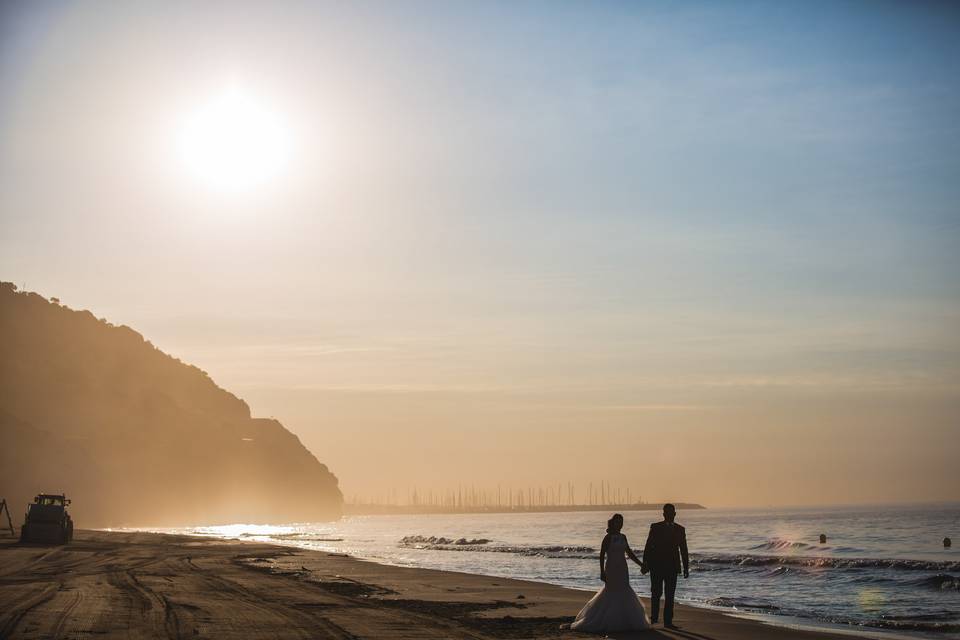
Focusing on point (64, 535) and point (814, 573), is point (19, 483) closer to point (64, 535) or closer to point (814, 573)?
point (64, 535)

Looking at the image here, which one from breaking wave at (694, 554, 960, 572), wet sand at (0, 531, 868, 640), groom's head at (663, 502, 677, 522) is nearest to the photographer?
wet sand at (0, 531, 868, 640)

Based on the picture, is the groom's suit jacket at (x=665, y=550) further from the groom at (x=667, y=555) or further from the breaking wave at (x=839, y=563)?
the breaking wave at (x=839, y=563)

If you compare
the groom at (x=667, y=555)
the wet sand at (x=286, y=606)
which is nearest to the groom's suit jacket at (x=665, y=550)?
the groom at (x=667, y=555)

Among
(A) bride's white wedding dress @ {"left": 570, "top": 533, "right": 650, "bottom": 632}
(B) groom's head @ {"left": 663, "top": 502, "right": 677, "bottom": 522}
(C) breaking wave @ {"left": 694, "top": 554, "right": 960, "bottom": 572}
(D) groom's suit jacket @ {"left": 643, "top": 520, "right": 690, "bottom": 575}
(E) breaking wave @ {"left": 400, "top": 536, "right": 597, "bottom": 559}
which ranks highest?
(B) groom's head @ {"left": 663, "top": 502, "right": 677, "bottom": 522}

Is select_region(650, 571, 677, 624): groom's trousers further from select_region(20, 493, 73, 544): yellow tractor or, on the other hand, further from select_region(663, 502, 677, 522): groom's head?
select_region(20, 493, 73, 544): yellow tractor

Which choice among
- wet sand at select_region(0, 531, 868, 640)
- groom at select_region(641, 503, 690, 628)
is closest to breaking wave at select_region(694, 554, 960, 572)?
wet sand at select_region(0, 531, 868, 640)

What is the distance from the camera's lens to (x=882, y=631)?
2225 centimetres

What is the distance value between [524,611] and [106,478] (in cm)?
17899

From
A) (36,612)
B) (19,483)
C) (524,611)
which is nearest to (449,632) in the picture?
(524,611)

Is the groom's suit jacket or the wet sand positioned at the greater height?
the groom's suit jacket

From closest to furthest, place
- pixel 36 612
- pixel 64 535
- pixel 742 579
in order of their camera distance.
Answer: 1. pixel 36 612
2. pixel 742 579
3. pixel 64 535

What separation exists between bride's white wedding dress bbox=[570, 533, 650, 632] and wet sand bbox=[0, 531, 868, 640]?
33 cm

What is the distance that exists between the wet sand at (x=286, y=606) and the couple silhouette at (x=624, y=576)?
1.30 feet

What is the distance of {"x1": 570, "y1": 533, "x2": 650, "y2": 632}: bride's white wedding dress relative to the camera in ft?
59.5
